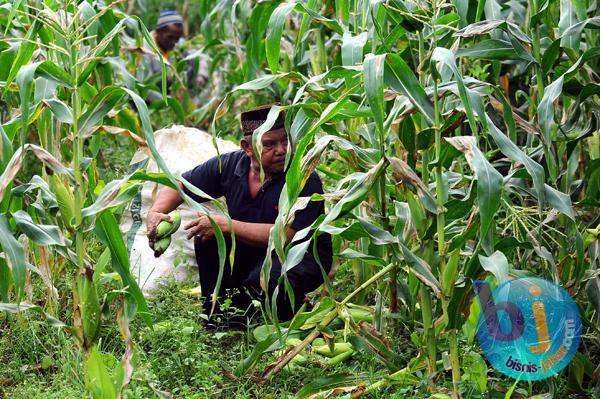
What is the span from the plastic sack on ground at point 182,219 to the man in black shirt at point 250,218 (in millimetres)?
171

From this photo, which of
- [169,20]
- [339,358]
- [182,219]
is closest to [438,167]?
[339,358]

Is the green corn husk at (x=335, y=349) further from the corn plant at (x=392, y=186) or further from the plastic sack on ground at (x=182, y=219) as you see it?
the plastic sack on ground at (x=182, y=219)

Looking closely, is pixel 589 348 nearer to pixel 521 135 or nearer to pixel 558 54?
pixel 558 54

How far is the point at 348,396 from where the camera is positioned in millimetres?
3535

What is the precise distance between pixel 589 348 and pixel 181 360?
5.33ft

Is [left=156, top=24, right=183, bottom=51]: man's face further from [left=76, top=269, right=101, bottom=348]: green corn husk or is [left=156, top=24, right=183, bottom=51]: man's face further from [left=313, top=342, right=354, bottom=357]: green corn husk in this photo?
[left=76, top=269, right=101, bottom=348]: green corn husk

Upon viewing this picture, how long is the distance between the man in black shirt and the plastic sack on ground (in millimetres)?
171

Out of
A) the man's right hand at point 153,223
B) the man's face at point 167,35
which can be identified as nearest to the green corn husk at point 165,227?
the man's right hand at point 153,223

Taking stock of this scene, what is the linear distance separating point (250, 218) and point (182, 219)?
64cm

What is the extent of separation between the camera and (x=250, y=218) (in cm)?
441

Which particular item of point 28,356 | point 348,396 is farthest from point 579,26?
point 28,356

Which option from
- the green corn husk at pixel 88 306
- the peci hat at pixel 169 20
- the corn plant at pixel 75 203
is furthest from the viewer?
the peci hat at pixel 169 20

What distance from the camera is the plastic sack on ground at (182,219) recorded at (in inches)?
183

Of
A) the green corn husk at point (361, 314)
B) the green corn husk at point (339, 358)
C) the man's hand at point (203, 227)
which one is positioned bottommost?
the green corn husk at point (339, 358)
